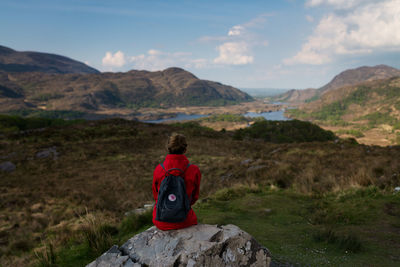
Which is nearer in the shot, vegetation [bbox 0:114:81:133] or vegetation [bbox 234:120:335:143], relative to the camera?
vegetation [bbox 0:114:81:133]

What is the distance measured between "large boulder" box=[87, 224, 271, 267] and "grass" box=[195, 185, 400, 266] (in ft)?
4.12

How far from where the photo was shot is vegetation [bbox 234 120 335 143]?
6890 centimetres

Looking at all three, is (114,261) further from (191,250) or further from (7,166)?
(7,166)

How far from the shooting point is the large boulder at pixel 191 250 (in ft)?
11.3

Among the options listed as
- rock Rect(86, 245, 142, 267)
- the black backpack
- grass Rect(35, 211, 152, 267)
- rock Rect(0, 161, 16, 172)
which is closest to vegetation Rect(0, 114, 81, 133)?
rock Rect(0, 161, 16, 172)

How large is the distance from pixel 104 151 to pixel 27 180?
12624 mm

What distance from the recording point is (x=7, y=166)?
82.5 feet

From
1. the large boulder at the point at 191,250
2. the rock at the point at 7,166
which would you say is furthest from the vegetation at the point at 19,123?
the large boulder at the point at 191,250

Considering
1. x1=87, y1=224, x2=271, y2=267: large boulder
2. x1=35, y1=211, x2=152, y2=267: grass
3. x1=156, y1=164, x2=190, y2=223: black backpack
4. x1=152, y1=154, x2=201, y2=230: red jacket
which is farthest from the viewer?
x1=35, y1=211, x2=152, y2=267: grass

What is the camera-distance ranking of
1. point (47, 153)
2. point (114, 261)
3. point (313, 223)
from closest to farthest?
point (114, 261) → point (313, 223) → point (47, 153)

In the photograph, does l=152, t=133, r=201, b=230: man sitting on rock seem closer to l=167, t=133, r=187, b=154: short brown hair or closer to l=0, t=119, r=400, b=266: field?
l=167, t=133, r=187, b=154: short brown hair

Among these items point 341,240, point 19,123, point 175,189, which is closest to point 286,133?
point 341,240

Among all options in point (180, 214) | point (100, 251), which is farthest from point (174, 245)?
point (100, 251)

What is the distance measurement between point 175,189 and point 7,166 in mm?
30982
